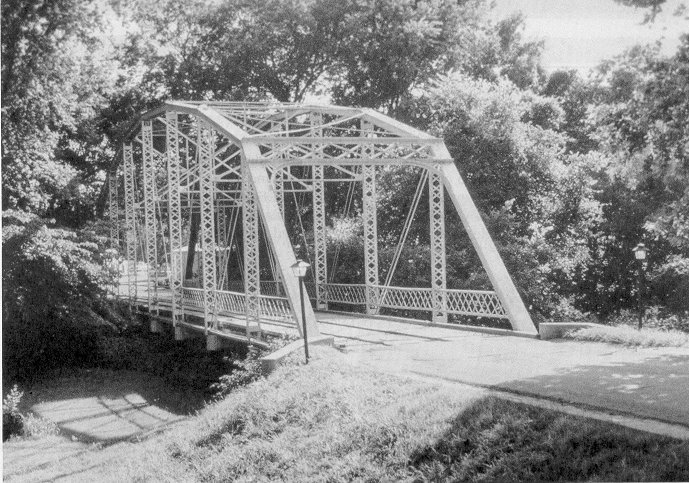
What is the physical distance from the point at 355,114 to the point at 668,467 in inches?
496

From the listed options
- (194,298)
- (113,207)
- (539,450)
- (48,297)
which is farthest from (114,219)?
(539,450)

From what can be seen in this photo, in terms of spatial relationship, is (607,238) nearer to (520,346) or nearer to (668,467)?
(520,346)

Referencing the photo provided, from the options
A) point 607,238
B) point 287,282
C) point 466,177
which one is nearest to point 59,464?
point 287,282

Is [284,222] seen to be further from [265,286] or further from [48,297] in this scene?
[48,297]

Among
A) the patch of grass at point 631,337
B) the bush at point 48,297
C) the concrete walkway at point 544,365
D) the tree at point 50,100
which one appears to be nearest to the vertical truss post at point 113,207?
the tree at point 50,100

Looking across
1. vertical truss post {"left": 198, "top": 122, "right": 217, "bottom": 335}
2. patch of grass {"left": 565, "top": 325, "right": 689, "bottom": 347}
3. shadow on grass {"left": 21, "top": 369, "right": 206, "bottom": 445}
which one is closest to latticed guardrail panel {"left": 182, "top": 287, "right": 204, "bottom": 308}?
vertical truss post {"left": 198, "top": 122, "right": 217, "bottom": 335}

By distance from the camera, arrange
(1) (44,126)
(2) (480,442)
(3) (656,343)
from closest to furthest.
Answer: (2) (480,442) → (3) (656,343) → (1) (44,126)

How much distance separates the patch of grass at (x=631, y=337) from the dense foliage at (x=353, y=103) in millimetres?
3875

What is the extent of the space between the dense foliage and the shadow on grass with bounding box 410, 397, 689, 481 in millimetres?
9244

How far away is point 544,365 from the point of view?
10320mm

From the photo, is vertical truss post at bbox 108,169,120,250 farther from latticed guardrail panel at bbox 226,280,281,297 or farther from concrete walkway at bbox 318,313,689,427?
concrete walkway at bbox 318,313,689,427

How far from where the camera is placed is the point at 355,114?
17.3 meters

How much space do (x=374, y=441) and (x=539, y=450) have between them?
207 cm

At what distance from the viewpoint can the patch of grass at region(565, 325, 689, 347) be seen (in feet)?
37.9
